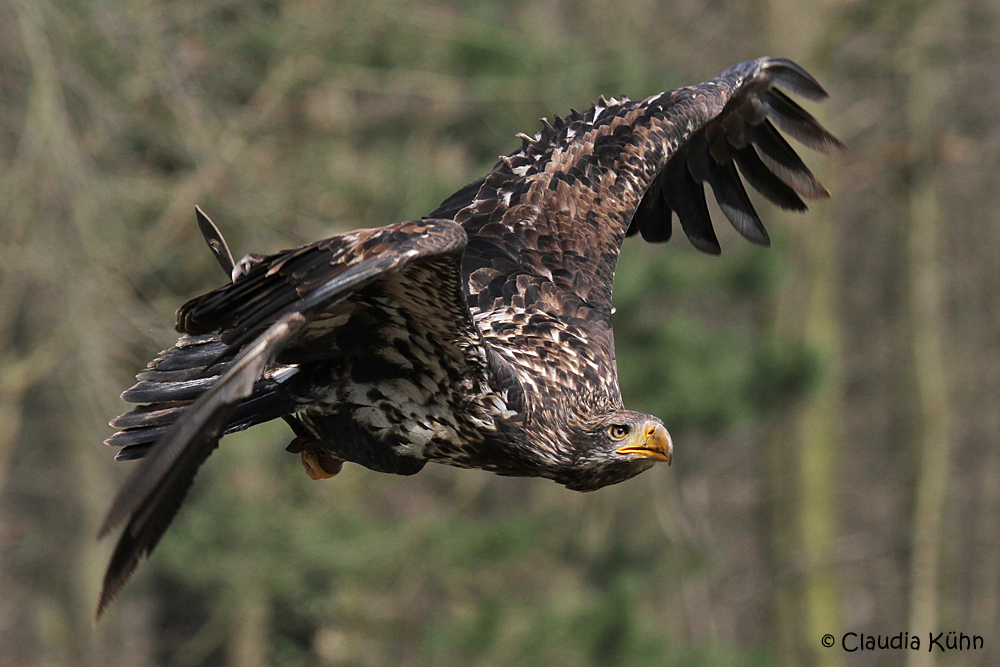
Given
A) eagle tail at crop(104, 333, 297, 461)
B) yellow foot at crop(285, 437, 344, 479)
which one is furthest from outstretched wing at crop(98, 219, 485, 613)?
yellow foot at crop(285, 437, 344, 479)

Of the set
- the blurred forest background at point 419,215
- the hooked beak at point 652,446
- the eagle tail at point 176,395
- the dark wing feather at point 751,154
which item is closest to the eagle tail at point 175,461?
the eagle tail at point 176,395

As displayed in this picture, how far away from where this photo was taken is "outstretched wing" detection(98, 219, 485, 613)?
12.0ft

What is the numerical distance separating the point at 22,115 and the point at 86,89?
106 cm

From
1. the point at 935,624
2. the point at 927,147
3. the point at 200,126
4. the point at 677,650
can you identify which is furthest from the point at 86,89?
the point at 935,624

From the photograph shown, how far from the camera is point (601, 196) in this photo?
6.21 metres

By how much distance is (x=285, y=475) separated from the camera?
1433 cm

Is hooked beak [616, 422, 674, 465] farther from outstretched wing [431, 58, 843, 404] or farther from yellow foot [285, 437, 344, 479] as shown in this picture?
yellow foot [285, 437, 344, 479]

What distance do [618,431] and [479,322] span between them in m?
0.80

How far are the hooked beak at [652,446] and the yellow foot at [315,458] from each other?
130cm
